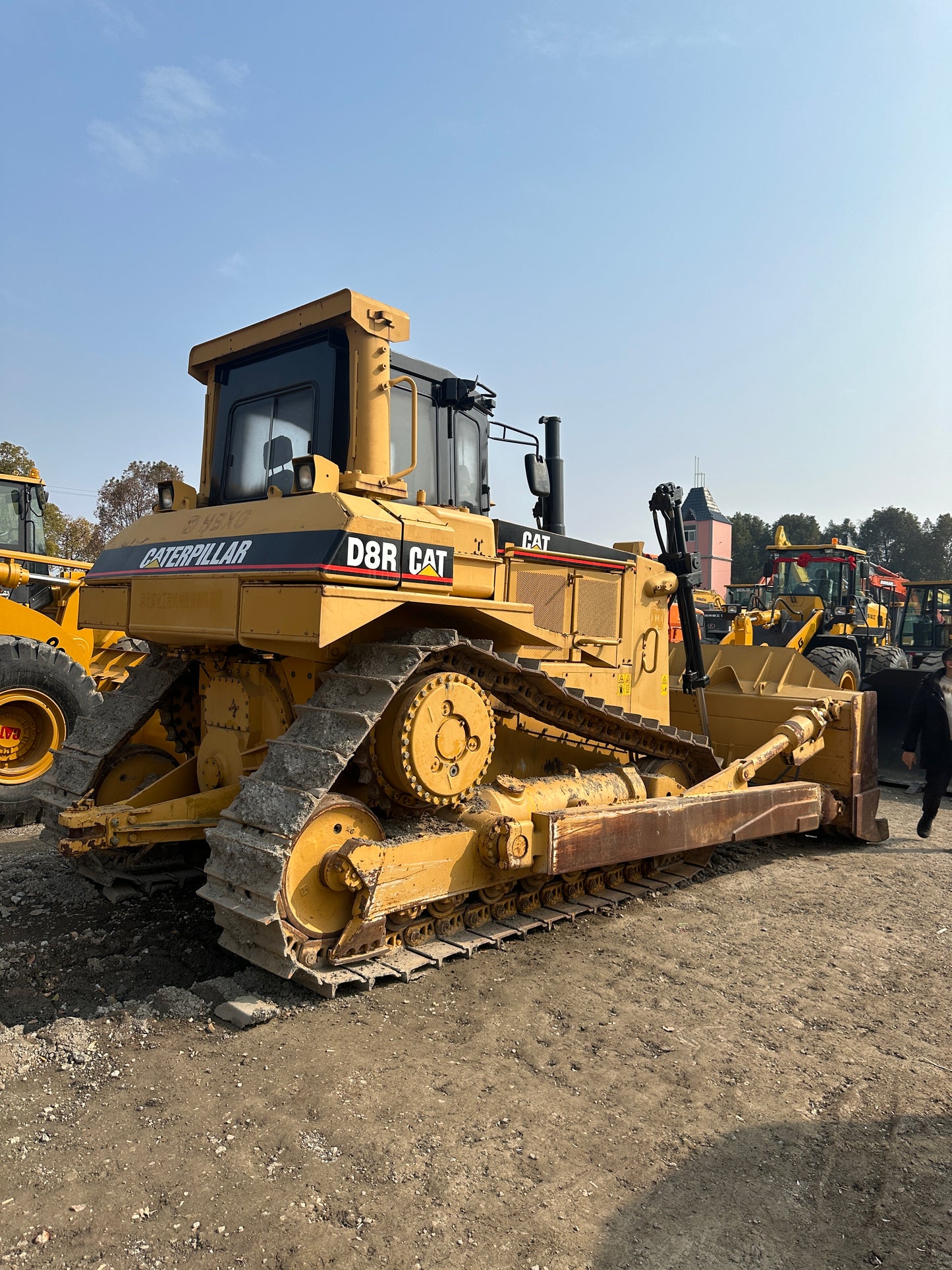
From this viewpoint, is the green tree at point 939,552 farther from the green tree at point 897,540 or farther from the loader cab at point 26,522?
the loader cab at point 26,522

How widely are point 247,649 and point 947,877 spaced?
5.44 meters

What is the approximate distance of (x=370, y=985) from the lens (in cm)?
392

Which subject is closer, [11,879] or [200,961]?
[200,961]

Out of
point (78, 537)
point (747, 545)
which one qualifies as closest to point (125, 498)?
point (78, 537)

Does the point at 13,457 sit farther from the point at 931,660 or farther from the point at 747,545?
the point at 747,545

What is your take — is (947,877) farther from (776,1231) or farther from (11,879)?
(11,879)

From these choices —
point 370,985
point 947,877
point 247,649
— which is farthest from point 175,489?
point 947,877

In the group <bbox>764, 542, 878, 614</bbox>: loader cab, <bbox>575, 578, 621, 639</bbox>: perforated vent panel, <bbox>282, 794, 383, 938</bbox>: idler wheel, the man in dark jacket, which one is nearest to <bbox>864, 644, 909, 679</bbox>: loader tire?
<bbox>764, 542, 878, 614</bbox>: loader cab

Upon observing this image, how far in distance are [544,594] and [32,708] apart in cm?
501

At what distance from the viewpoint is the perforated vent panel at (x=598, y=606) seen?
5.98m

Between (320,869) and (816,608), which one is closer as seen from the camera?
(320,869)

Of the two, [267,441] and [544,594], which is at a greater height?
[267,441]

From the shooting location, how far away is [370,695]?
3998 mm

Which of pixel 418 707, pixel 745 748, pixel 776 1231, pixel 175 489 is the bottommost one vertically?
pixel 776 1231
